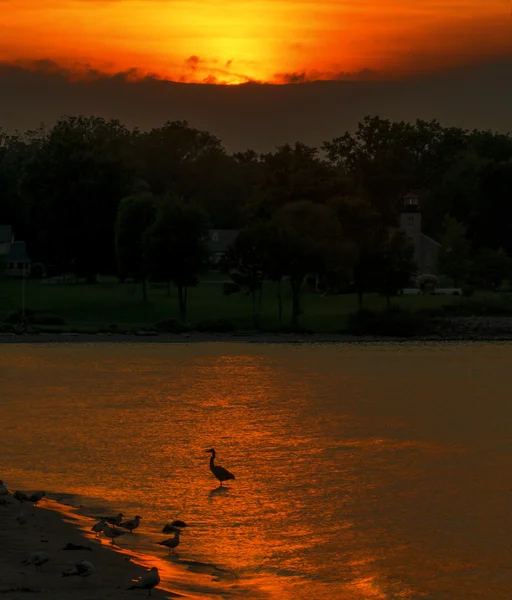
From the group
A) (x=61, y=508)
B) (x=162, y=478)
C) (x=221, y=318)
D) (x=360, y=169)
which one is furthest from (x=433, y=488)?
(x=360, y=169)

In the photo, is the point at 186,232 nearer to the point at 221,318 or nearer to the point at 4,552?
the point at 221,318

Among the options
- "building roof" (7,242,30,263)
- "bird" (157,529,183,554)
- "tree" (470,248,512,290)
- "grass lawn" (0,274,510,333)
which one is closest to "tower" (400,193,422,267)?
"tree" (470,248,512,290)

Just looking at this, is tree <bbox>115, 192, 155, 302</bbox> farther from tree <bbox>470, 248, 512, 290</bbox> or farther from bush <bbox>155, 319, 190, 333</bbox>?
tree <bbox>470, 248, 512, 290</bbox>

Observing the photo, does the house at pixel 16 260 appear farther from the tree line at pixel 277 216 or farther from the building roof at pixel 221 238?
the building roof at pixel 221 238

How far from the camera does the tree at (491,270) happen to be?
13475 cm

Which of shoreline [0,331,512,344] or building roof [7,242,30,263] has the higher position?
building roof [7,242,30,263]

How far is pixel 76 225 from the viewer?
13138 cm

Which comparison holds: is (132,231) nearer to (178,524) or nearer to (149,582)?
(178,524)

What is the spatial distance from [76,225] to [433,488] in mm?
97689

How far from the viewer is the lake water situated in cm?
2711

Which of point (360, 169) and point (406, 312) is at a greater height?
point (360, 169)

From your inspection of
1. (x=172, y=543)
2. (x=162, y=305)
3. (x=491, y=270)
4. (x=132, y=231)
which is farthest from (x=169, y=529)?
(x=491, y=270)

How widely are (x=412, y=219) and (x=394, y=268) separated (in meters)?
50.8

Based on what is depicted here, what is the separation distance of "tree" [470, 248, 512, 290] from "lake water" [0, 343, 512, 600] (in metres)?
54.3
